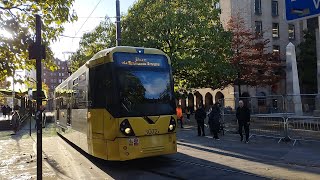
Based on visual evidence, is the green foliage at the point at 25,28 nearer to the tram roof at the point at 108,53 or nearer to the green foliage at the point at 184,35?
the tram roof at the point at 108,53

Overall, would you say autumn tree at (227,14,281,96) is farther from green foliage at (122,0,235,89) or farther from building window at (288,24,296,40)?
building window at (288,24,296,40)

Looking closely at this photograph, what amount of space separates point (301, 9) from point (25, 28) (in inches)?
242

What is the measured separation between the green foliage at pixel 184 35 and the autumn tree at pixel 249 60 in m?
6.90

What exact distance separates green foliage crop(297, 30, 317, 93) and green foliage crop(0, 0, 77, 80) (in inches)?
1778

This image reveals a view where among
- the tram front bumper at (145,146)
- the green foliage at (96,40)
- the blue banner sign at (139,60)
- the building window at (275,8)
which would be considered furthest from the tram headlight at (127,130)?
the building window at (275,8)

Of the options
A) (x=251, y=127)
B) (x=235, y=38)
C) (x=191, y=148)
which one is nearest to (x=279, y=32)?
(x=235, y=38)

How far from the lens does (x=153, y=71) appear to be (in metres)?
11.8

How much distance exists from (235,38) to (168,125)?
27.4 meters

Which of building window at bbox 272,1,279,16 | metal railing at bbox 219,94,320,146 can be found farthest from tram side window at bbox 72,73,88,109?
building window at bbox 272,1,279,16

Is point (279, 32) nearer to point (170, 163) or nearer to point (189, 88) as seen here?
point (189, 88)

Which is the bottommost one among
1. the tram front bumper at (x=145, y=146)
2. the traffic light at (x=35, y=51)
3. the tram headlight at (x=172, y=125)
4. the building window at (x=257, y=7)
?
the tram front bumper at (x=145, y=146)

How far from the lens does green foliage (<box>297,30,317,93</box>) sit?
161 feet

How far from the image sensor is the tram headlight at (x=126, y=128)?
10883 millimetres

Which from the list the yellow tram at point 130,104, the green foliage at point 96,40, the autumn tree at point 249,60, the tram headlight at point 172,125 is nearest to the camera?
the yellow tram at point 130,104
